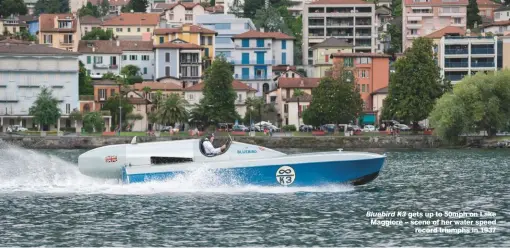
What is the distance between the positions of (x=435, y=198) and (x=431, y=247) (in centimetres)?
1494

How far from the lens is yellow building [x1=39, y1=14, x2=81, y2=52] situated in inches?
6363

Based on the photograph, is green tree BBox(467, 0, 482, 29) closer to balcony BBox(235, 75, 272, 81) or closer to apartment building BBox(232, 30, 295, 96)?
apartment building BBox(232, 30, 295, 96)

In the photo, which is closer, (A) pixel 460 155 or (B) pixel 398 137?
(A) pixel 460 155

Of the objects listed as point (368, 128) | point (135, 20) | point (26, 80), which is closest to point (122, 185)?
point (368, 128)

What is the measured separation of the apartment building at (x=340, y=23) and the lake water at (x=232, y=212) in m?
113

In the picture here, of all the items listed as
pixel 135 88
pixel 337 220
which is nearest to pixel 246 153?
pixel 337 220

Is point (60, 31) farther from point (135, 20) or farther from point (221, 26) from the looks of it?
point (135, 20)

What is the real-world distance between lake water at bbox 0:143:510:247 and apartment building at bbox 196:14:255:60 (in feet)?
354

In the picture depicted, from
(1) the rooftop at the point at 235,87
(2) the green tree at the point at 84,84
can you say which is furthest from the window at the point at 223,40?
(2) the green tree at the point at 84,84

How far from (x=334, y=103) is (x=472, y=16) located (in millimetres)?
72307

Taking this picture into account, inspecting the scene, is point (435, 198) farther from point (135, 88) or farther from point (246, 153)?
A: point (135, 88)

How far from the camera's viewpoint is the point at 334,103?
121 meters

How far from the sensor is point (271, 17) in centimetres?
18738

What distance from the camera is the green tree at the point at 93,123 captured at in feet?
416
